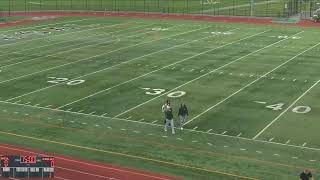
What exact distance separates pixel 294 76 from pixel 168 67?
8280mm

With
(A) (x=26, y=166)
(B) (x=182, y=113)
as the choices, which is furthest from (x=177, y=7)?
(A) (x=26, y=166)

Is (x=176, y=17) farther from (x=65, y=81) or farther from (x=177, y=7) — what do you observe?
(x=65, y=81)

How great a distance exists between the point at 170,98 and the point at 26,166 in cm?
1228

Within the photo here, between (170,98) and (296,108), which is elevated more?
(170,98)

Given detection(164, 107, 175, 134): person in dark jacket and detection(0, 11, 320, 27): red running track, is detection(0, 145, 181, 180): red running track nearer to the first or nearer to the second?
detection(164, 107, 175, 134): person in dark jacket

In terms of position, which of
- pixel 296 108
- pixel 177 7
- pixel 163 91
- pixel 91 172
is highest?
pixel 177 7

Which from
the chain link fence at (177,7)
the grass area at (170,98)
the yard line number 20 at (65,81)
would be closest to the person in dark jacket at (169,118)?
the grass area at (170,98)

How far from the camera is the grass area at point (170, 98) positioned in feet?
67.1

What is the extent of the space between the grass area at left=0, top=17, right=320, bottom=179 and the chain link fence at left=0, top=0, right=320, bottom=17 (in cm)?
2077

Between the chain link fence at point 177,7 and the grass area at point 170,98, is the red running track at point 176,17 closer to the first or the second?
the chain link fence at point 177,7

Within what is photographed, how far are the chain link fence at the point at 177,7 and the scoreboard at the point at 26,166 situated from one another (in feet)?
173

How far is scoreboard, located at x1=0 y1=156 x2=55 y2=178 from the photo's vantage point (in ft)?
58.1

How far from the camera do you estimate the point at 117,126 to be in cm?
2414

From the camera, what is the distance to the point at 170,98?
28.8 meters
